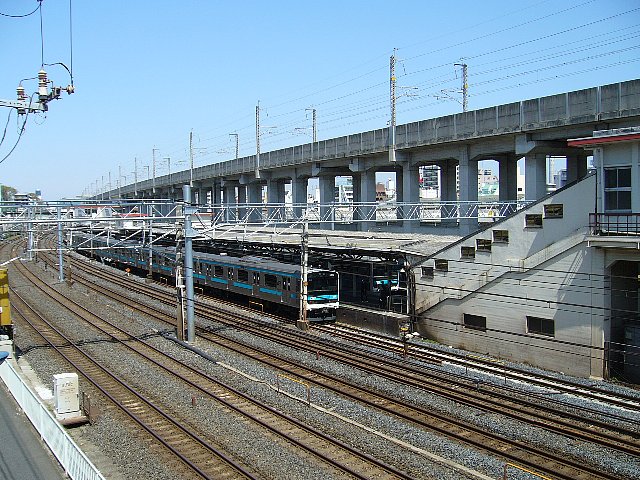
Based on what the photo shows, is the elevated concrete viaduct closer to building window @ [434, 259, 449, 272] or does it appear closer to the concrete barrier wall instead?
building window @ [434, 259, 449, 272]

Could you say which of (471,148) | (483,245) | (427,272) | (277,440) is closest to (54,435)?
(277,440)

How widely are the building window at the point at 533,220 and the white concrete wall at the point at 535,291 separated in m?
0.11

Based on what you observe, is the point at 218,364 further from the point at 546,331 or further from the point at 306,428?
the point at 546,331

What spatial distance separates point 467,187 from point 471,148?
1.80 metres

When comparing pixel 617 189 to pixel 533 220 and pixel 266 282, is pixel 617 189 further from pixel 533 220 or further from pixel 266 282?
pixel 266 282

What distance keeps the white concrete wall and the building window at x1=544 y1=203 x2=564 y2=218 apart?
113 millimetres

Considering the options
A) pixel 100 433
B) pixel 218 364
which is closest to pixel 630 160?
pixel 218 364

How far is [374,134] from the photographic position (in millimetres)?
30562

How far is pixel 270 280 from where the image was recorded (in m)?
24.5

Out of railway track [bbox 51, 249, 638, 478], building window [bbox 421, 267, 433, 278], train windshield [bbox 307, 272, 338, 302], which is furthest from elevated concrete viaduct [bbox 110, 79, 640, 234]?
railway track [bbox 51, 249, 638, 478]

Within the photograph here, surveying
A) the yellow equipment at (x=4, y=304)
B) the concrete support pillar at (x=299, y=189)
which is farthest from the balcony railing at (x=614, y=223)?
the concrete support pillar at (x=299, y=189)

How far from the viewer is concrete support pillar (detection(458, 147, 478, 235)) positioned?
86.8 feet

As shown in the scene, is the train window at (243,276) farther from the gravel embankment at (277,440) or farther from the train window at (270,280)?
the gravel embankment at (277,440)

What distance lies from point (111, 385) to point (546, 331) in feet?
40.6
